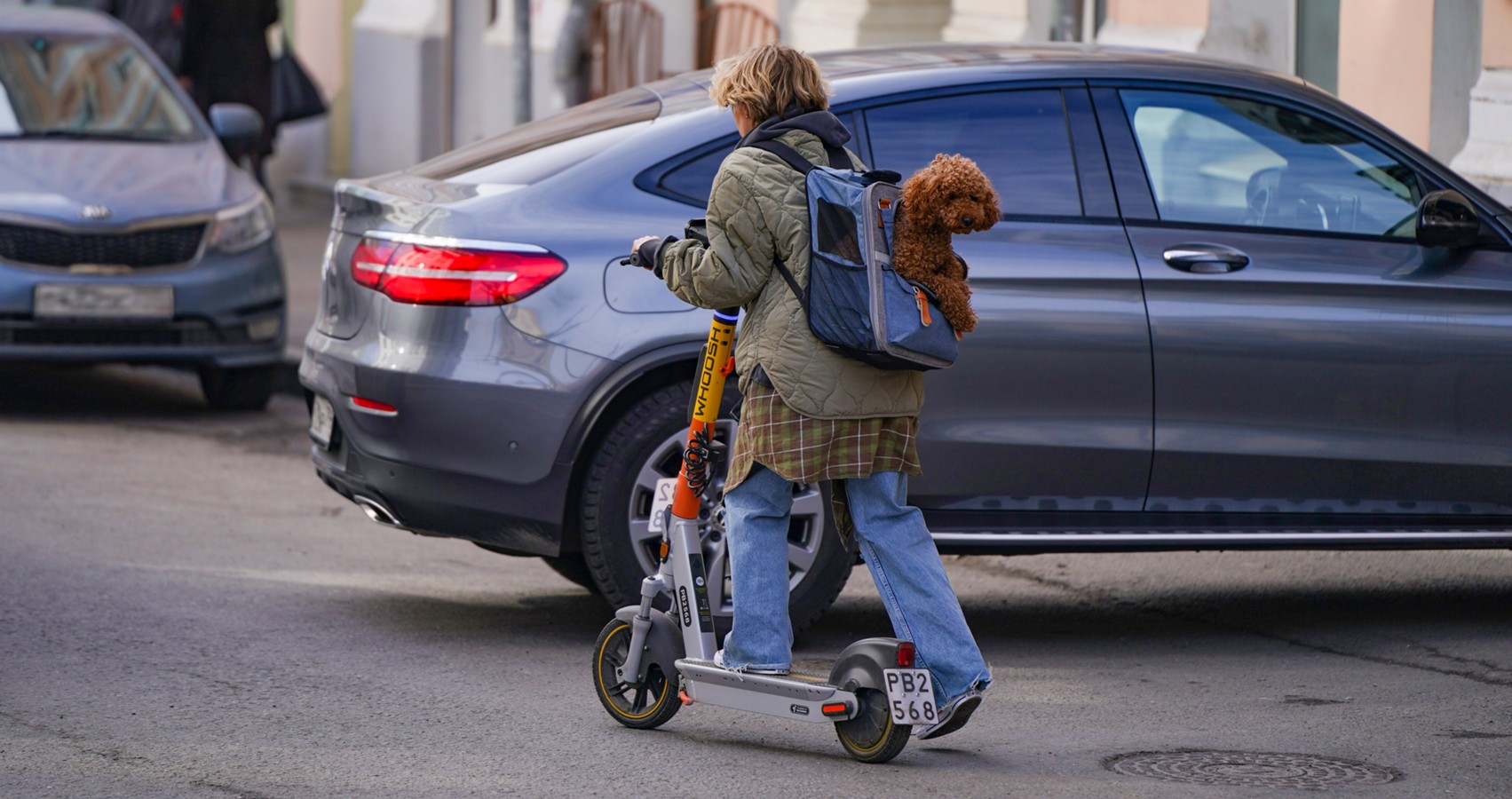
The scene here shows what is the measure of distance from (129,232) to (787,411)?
6.04m

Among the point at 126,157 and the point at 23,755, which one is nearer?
the point at 23,755

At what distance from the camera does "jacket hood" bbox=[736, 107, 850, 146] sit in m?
4.64

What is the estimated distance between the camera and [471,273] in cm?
579

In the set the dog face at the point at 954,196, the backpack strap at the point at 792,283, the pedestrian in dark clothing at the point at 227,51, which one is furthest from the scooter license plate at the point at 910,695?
the pedestrian in dark clothing at the point at 227,51

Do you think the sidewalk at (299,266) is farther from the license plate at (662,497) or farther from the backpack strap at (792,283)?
the backpack strap at (792,283)

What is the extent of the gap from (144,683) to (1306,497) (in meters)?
3.20

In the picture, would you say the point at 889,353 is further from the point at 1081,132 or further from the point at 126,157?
the point at 126,157

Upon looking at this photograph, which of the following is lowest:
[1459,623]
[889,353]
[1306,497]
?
[1459,623]

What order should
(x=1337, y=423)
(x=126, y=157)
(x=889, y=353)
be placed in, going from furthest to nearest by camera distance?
(x=126, y=157) → (x=1337, y=423) → (x=889, y=353)

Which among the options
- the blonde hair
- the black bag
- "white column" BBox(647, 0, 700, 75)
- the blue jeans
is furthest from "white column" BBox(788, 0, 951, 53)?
the blue jeans

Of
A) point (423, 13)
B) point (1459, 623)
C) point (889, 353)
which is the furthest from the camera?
point (423, 13)

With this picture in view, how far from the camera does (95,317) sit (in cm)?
978

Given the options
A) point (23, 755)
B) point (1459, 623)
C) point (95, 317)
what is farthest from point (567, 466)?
point (95, 317)

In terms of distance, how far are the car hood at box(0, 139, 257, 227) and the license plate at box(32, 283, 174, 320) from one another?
302mm
